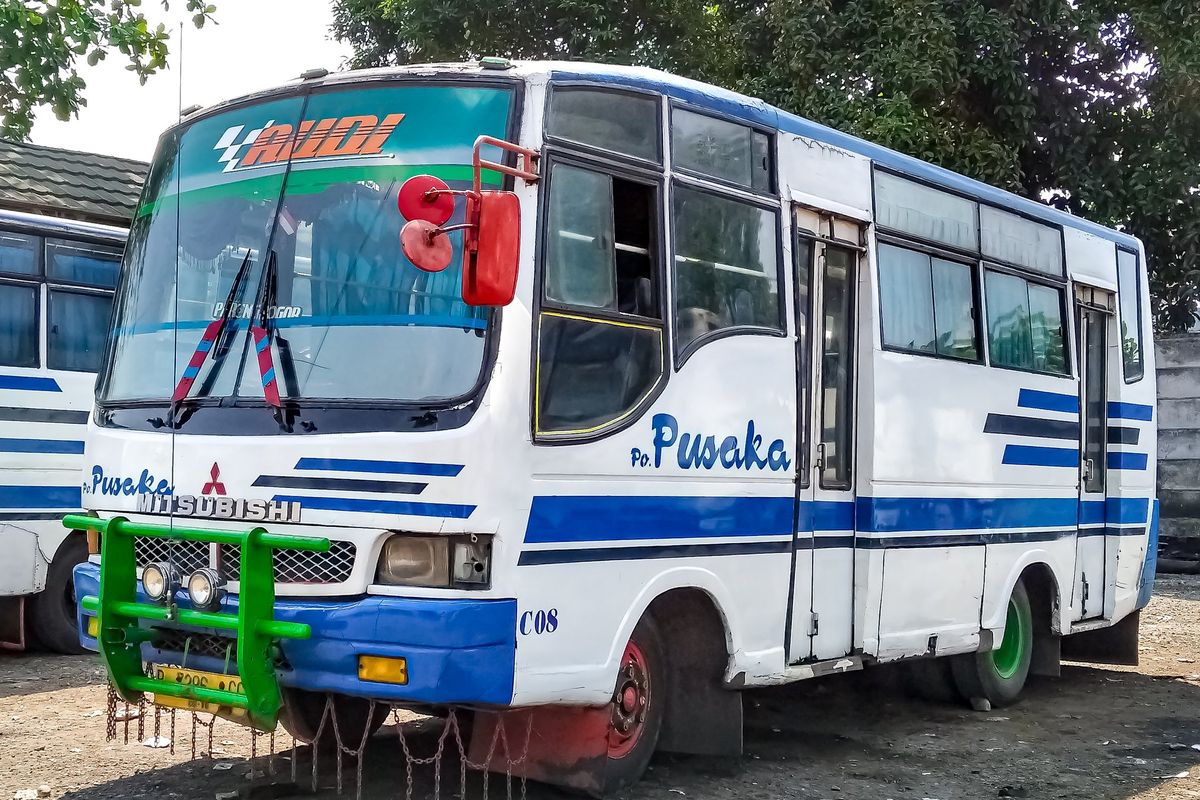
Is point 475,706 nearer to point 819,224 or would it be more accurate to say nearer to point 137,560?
point 137,560

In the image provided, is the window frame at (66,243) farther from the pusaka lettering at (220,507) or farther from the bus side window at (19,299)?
the pusaka lettering at (220,507)

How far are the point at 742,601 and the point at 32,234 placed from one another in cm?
650

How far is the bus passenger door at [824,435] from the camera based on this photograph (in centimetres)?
700

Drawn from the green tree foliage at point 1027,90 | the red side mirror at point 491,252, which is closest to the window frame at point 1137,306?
the green tree foliage at point 1027,90

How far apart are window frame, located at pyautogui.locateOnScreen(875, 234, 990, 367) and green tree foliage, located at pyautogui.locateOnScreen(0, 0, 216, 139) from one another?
1170cm

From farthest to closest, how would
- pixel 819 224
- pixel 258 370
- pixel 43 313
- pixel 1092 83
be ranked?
pixel 1092 83 < pixel 43 313 < pixel 819 224 < pixel 258 370

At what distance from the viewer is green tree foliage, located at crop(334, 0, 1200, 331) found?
16.5m

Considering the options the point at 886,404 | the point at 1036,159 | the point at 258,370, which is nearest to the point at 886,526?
the point at 886,404

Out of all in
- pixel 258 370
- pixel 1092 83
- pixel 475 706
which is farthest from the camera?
pixel 1092 83

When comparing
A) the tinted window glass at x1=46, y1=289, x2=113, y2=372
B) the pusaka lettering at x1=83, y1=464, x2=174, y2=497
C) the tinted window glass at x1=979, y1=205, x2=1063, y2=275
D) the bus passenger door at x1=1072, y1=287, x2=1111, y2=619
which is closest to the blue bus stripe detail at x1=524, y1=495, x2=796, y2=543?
the pusaka lettering at x1=83, y1=464, x2=174, y2=497

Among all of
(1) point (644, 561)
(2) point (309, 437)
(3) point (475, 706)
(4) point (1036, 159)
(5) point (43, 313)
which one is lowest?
(3) point (475, 706)

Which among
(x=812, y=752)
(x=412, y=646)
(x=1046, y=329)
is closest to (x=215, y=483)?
(x=412, y=646)

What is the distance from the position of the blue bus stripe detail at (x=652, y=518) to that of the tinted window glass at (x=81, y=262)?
5855 mm

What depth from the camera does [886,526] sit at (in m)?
7.57
